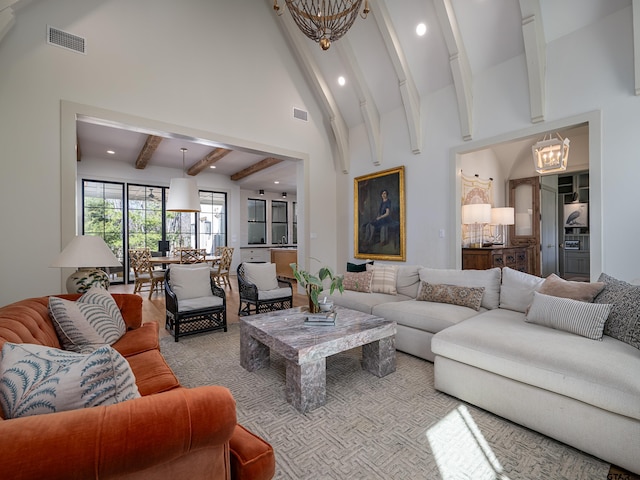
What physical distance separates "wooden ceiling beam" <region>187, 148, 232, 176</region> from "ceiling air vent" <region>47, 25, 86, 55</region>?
8.15 ft

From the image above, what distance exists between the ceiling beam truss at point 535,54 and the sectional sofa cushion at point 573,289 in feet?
7.51

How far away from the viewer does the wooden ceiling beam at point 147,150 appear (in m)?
5.40

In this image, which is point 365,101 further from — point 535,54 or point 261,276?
point 261,276

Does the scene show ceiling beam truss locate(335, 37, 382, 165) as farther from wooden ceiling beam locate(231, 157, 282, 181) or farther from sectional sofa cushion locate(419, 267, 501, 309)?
sectional sofa cushion locate(419, 267, 501, 309)

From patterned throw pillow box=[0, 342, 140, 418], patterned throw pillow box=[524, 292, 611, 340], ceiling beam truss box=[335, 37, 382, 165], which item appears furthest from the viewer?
ceiling beam truss box=[335, 37, 382, 165]

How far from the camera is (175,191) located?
573 cm

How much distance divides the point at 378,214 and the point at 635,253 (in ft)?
11.3

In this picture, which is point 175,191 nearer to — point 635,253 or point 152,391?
point 152,391

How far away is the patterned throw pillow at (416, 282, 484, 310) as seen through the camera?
10.00 ft

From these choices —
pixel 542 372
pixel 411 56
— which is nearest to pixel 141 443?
pixel 542 372

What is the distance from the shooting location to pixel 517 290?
2.91m

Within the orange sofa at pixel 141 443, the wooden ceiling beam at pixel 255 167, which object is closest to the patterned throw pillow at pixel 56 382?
the orange sofa at pixel 141 443

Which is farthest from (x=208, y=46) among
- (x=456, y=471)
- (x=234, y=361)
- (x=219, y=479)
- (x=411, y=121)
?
(x=456, y=471)

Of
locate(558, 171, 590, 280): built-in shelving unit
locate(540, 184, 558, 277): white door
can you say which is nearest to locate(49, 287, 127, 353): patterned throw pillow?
locate(540, 184, 558, 277): white door
